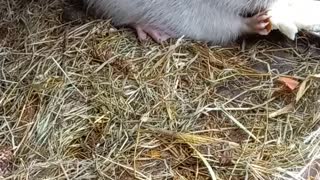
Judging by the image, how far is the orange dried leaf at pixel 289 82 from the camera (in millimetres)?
2584

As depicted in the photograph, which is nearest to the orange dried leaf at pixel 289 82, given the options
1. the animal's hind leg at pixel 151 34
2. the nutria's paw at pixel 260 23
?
the nutria's paw at pixel 260 23

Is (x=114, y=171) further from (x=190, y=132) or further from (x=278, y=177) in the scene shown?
(x=278, y=177)

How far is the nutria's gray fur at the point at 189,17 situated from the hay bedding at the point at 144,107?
54mm

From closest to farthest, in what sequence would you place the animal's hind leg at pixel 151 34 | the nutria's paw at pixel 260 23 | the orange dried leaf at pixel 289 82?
1. the orange dried leaf at pixel 289 82
2. the nutria's paw at pixel 260 23
3. the animal's hind leg at pixel 151 34

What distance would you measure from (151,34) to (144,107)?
41 cm

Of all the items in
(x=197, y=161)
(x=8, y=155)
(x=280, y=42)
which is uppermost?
(x=280, y=42)

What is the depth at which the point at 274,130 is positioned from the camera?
2.47m

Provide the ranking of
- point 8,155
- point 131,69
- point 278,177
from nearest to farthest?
point 278,177
point 8,155
point 131,69

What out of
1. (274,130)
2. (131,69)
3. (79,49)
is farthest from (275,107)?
(79,49)

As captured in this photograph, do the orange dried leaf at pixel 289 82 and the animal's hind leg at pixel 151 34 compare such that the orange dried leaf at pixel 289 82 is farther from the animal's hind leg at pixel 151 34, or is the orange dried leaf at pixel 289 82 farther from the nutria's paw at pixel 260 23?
the animal's hind leg at pixel 151 34

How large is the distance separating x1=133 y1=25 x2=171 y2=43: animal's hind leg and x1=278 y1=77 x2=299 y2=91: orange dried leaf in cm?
51

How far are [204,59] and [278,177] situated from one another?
2.14 ft

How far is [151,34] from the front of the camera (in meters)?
2.86

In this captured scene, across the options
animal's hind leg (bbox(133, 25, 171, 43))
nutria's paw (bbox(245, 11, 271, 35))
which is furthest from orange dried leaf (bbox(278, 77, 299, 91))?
animal's hind leg (bbox(133, 25, 171, 43))
